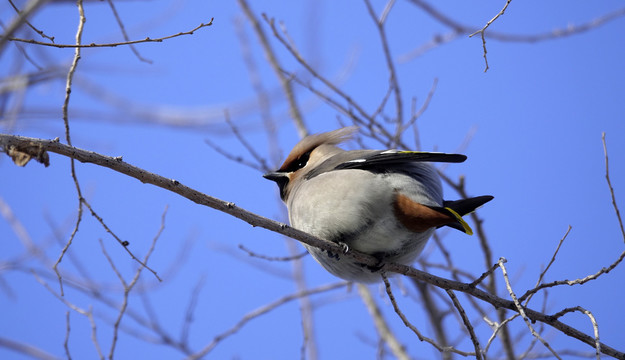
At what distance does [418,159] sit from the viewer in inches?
164

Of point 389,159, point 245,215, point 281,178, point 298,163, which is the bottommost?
point 245,215

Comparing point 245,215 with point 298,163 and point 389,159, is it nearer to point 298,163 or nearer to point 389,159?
point 389,159

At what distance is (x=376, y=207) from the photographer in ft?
13.4

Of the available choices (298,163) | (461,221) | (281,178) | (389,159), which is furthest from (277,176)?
(461,221)

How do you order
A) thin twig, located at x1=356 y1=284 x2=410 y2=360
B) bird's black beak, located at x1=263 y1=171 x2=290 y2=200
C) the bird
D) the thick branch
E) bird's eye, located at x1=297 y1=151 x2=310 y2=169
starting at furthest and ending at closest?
thin twig, located at x1=356 y1=284 x2=410 y2=360 → bird's eye, located at x1=297 y1=151 x2=310 y2=169 → bird's black beak, located at x1=263 y1=171 x2=290 y2=200 → the bird → the thick branch

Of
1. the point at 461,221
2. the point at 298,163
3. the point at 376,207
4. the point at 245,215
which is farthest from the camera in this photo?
the point at 298,163

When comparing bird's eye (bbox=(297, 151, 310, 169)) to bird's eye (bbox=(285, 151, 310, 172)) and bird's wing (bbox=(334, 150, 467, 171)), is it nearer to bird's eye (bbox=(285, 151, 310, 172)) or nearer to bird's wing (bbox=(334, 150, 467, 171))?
bird's eye (bbox=(285, 151, 310, 172))

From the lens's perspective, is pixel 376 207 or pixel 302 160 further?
pixel 302 160

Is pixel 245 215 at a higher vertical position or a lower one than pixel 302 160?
lower

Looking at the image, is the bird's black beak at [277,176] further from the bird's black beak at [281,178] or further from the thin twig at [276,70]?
the thin twig at [276,70]

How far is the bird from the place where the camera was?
4.09 meters

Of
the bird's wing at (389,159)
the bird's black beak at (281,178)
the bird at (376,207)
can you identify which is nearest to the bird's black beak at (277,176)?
the bird's black beak at (281,178)

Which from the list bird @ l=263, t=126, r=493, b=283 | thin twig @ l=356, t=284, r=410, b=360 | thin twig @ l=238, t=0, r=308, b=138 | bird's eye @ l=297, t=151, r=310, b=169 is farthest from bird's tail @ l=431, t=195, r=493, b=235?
thin twig @ l=238, t=0, r=308, b=138

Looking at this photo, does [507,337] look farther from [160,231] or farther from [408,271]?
[160,231]
